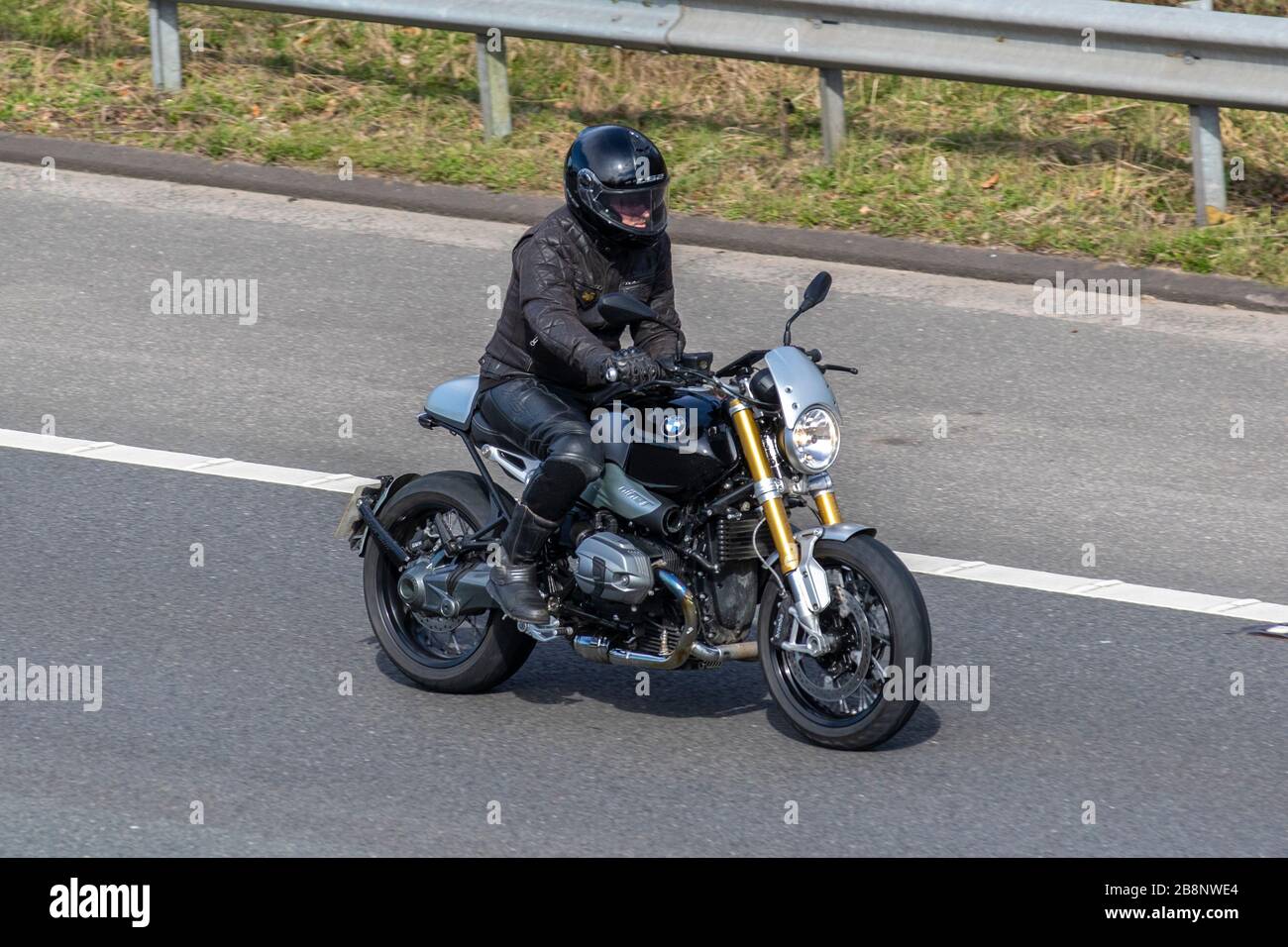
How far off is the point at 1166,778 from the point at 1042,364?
12.1ft

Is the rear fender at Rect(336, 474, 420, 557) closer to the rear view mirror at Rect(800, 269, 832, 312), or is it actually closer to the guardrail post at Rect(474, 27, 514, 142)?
the rear view mirror at Rect(800, 269, 832, 312)

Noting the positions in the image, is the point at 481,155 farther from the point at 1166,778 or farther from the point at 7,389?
the point at 1166,778

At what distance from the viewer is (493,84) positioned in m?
11.6

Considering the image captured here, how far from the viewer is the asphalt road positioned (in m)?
5.55

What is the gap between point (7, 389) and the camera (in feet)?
29.4

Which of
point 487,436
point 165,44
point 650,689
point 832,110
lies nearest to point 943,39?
point 832,110

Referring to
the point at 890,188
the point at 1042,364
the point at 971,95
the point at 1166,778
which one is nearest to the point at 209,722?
the point at 1166,778

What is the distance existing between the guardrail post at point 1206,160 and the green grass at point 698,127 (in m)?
0.13

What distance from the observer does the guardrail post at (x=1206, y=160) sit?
10273 mm

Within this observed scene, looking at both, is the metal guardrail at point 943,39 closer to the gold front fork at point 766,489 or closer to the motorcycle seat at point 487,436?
the motorcycle seat at point 487,436

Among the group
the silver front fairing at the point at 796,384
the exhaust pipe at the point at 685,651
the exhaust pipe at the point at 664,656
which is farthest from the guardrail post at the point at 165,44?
the silver front fairing at the point at 796,384

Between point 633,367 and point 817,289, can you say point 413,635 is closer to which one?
point 633,367

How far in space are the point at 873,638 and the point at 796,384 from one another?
736 millimetres

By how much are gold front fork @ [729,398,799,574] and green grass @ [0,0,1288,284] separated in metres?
4.98
